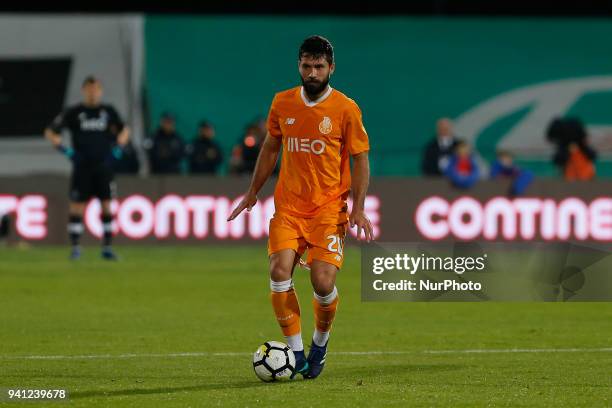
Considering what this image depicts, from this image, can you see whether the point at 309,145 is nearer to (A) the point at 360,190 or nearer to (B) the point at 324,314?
(A) the point at 360,190

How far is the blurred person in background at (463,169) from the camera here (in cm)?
2302

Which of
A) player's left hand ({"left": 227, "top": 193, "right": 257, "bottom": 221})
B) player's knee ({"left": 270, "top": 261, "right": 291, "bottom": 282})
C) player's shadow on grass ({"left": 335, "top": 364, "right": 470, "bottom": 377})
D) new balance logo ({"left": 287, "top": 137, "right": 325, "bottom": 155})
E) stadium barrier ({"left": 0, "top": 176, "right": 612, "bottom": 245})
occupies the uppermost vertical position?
new balance logo ({"left": 287, "top": 137, "right": 325, "bottom": 155})

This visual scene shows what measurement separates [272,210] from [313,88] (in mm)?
13478

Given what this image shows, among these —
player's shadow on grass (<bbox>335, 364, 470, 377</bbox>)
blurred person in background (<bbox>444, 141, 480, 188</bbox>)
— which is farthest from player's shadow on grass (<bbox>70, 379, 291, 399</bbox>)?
blurred person in background (<bbox>444, 141, 480, 188</bbox>)

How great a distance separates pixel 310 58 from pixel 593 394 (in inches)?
98.1

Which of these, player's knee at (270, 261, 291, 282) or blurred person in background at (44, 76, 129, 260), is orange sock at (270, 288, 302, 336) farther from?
blurred person in background at (44, 76, 129, 260)

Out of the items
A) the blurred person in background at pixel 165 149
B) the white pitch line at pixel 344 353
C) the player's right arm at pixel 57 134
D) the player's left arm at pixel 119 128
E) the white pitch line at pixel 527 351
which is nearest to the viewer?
the white pitch line at pixel 344 353

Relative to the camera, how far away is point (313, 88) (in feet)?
28.9

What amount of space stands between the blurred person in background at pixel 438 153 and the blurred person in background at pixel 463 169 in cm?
33

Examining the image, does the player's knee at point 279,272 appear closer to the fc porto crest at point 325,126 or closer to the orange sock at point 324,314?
the orange sock at point 324,314

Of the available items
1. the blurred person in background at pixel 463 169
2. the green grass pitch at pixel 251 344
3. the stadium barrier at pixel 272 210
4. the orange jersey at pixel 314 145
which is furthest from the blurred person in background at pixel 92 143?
the orange jersey at pixel 314 145

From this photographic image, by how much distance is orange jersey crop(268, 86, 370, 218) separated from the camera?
8859mm

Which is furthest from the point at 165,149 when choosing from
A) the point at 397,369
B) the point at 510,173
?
the point at 397,369

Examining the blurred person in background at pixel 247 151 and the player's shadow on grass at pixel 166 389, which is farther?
the blurred person in background at pixel 247 151
